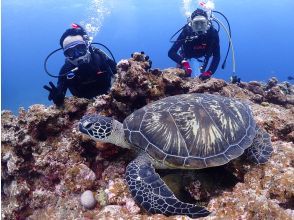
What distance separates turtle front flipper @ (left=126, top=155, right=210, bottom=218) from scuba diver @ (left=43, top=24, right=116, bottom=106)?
2.73m

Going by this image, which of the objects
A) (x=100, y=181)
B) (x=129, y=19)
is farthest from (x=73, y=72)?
(x=129, y=19)

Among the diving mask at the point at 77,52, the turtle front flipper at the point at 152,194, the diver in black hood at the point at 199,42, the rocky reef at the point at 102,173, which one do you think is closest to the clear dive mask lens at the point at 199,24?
the diver in black hood at the point at 199,42

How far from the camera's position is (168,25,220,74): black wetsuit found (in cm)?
730

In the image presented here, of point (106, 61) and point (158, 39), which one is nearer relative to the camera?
point (106, 61)

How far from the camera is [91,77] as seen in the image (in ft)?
18.9

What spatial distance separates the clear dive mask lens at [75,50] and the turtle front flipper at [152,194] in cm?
Answer: 295

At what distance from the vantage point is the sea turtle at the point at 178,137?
10.2 ft

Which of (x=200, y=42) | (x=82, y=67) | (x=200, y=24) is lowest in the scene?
(x=82, y=67)

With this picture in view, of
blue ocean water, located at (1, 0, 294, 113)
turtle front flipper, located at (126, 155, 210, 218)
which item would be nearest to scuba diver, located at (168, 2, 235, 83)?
turtle front flipper, located at (126, 155, 210, 218)

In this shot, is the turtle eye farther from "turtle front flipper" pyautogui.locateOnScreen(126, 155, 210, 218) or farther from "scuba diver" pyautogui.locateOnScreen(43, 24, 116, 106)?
"scuba diver" pyautogui.locateOnScreen(43, 24, 116, 106)

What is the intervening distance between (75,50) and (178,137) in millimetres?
3078

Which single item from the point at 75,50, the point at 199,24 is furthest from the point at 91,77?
the point at 199,24

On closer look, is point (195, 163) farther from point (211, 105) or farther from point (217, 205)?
point (211, 105)

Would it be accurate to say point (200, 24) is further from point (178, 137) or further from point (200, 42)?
point (178, 137)
